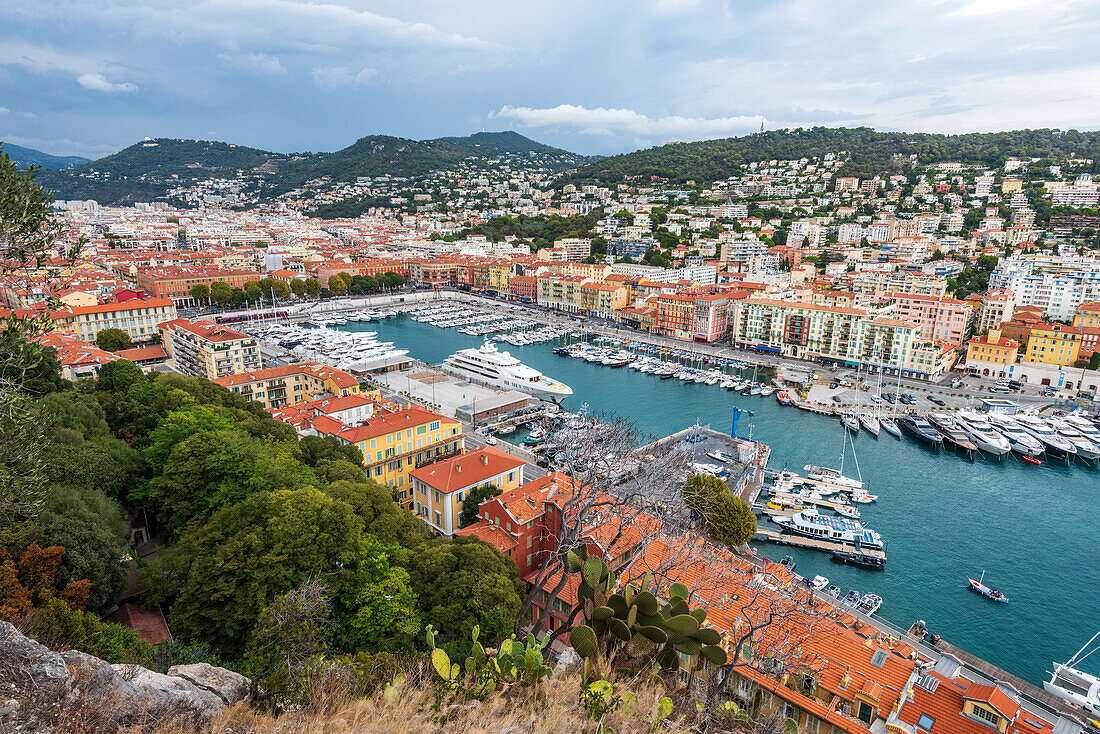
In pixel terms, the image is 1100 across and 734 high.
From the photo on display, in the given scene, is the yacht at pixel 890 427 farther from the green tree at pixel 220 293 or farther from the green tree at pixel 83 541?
the green tree at pixel 220 293

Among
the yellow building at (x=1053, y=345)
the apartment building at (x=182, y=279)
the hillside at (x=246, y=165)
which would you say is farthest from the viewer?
the hillside at (x=246, y=165)

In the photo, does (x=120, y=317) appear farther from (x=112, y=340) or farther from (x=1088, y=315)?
(x=1088, y=315)

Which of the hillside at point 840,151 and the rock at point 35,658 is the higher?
the hillside at point 840,151

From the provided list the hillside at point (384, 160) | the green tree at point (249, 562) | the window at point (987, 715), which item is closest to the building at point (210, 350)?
the green tree at point (249, 562)

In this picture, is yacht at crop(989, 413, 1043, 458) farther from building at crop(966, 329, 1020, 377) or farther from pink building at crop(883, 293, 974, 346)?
pink building at crop(883, 293, 974, 346)

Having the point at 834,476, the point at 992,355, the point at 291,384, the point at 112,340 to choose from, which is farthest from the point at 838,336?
the point at 112,340

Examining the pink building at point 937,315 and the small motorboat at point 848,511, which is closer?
the small motorboat at point 848,511

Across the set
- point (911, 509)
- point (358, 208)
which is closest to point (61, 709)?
point (911, 509)
